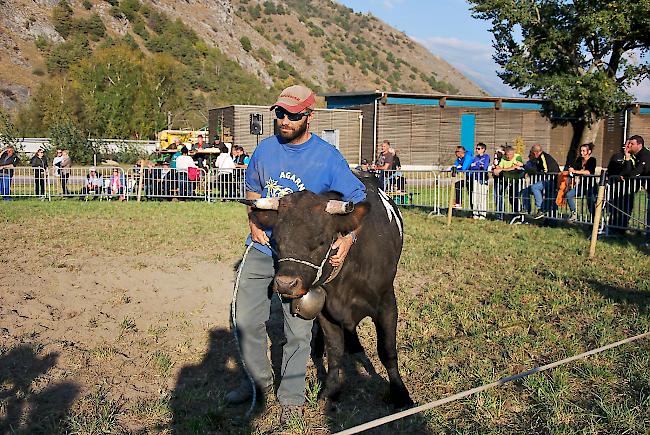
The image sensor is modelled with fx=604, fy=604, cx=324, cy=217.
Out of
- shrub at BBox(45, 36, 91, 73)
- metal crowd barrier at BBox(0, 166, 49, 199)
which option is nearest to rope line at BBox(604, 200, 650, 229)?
metal crowd barrier at BBox(0, 166, 49, 199)

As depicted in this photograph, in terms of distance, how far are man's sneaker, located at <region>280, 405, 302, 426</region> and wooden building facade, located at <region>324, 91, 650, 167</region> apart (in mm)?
27644

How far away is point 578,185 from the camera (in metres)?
13.0

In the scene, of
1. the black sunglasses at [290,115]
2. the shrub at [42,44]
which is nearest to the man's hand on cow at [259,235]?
the black sunglasses at [290,115]

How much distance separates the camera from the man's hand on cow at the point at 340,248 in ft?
12.5

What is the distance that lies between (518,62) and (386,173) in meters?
17.8

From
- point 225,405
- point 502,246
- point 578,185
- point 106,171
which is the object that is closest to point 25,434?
→ point 225,405

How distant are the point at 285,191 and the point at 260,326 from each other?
3.57 feet

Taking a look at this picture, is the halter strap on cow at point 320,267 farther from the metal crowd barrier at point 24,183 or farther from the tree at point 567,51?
the tree at point 567,51

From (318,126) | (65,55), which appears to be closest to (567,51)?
(318,126)

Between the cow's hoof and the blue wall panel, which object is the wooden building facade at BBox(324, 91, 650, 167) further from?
the cow's hoof

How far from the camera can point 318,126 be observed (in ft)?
105

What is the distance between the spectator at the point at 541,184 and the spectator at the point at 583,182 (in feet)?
1.35

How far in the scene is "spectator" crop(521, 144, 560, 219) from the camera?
13523 millimetres

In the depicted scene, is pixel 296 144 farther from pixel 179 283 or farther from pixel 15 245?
pixel 15 245
